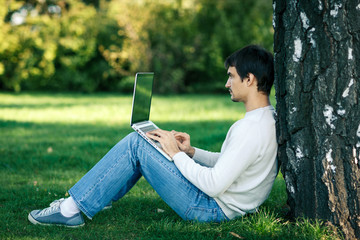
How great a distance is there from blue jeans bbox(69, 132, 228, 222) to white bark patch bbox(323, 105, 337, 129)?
35.0 inches

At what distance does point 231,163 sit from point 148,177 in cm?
62

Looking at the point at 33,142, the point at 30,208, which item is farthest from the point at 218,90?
the point at 30,208

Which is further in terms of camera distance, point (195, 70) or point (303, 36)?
point (195, 70)

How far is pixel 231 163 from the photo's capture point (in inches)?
104

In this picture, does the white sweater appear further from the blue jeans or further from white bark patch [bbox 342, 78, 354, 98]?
white bark patch [bbox 342, 78, 354, 98]

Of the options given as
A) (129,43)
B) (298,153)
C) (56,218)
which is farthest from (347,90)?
(129,43)

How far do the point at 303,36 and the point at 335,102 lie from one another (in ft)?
1.42

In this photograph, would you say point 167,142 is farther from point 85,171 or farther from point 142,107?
point 85,171

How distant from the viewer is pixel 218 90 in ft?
62.1

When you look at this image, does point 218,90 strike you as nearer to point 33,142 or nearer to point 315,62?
point 33,142

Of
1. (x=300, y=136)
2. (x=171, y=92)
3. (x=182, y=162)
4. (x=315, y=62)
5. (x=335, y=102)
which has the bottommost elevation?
(x=171, y=92)

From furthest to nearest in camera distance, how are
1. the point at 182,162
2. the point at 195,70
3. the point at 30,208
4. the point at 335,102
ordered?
the point at 195,70, the point at 30,208, the point at 182,162, the point at 335,102

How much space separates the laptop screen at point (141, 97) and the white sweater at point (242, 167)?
473 millimetres

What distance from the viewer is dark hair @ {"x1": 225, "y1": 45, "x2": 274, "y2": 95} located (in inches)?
111
